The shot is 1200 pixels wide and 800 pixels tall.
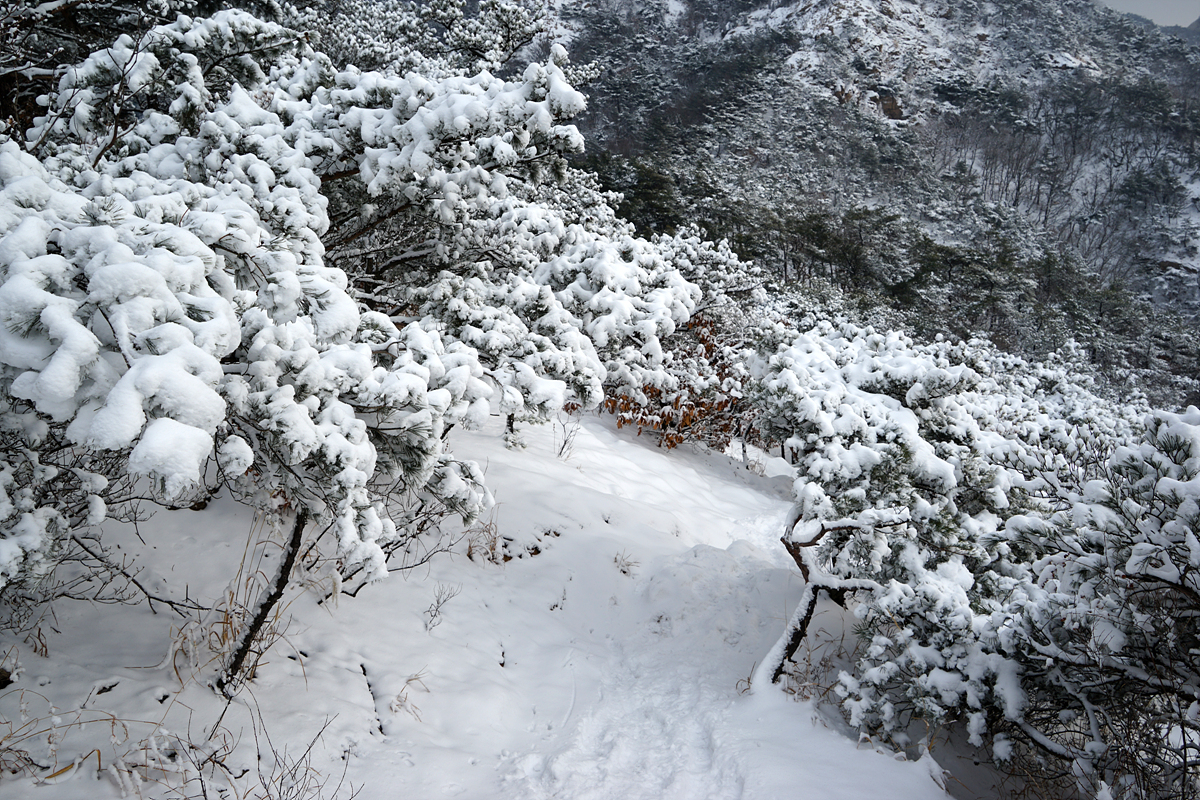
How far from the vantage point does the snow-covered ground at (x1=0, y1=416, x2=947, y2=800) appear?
217 centimetres

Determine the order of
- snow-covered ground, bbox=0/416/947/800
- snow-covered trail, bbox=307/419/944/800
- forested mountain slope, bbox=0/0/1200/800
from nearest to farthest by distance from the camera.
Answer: forested mountain slope, bbox=0/0/1200/800, snow-covered ground, bbox=0/416/947/800, snow-covered trail, bbox=307/419/944/800

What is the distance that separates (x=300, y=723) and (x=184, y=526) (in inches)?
58.5

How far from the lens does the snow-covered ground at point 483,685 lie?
217 cm

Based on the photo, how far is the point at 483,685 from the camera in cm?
304

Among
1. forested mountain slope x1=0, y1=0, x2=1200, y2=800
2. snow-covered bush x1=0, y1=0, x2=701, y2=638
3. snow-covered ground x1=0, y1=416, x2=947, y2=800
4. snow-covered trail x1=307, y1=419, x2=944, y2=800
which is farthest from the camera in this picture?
snow-covered trail x1=307, y1=419, x2=944, y2=800

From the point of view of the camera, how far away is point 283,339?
188cm

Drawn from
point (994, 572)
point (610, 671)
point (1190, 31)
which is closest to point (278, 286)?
point (610, 671)

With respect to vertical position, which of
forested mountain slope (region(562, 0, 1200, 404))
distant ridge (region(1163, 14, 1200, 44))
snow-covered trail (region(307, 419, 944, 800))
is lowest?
snow-covered trail (region(307, 419, 944, 800))

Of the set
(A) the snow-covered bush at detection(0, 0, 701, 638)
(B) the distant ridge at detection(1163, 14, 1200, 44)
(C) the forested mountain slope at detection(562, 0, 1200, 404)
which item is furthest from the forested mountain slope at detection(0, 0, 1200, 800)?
(B) the distant ridge at detection(1163, 14, 1200, 44)

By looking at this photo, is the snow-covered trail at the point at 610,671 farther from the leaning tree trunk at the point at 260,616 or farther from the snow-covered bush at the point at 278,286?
the snow-covered bush at the point at 278,286

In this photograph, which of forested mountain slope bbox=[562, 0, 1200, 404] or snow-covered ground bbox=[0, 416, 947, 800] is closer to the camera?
snow-covered ground bbox=[0, 416, 947, 800]

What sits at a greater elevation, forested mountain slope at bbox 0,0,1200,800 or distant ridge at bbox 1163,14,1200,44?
distant ridge at bbox 1163,14,1200,44

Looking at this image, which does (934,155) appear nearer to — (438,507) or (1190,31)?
(438,507)

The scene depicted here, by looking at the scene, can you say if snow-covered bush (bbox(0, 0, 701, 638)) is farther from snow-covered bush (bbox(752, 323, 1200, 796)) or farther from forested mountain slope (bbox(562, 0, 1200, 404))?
forested mountain slope (bbox(562, 0, 1200, 404))
